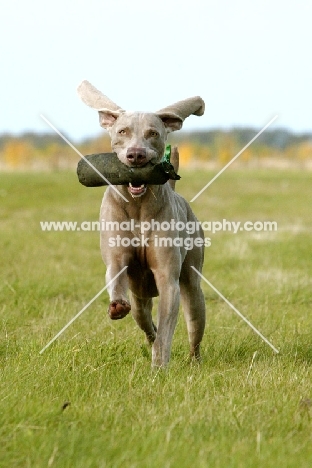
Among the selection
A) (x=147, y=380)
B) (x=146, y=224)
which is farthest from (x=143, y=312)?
(x=147, y=380)

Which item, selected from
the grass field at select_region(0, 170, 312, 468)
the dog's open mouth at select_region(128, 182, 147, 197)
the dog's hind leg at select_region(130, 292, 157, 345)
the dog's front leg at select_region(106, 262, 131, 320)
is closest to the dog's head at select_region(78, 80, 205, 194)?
the dog's open mouth at select_region(128, 182, 147, 197)

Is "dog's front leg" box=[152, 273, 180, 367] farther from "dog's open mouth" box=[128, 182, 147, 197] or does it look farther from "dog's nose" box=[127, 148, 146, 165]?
"dog's nose" box=[127, 148, 146, 165]

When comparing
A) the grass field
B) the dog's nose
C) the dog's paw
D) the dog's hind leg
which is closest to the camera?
the grass field

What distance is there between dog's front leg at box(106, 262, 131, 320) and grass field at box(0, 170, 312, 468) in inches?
15.3

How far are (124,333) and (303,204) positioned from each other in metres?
18.1

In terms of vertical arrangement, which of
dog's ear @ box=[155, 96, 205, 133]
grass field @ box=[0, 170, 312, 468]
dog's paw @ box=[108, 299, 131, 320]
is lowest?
grass field @ box=[0, 170, 312, 468]

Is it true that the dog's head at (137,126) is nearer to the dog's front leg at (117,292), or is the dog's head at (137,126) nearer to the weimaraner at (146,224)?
the weimaraner at (146,224)

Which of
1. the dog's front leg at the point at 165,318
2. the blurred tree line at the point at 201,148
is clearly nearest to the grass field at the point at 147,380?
the dog's front leg at the point at 165,318

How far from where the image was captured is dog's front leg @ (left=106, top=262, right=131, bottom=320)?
16.5ft

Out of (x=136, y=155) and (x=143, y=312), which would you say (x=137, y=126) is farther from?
(x=143, y=312)

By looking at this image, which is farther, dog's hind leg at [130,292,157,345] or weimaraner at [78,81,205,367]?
dog's hind leg at [130,292,157,345]

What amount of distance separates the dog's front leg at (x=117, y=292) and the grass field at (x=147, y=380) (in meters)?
0.39

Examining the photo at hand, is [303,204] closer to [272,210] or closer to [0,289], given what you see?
[272,210]

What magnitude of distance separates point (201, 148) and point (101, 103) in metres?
80.8
